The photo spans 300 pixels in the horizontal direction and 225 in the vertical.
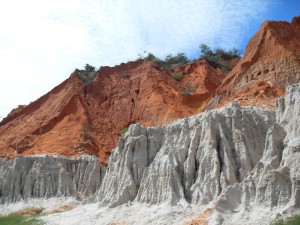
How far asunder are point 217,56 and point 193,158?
47.8m

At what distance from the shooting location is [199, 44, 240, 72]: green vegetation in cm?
6688

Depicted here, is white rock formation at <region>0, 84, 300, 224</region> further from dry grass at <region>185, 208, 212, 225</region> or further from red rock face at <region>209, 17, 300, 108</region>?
red rock face at <region>209, 17, 300, 108</region>

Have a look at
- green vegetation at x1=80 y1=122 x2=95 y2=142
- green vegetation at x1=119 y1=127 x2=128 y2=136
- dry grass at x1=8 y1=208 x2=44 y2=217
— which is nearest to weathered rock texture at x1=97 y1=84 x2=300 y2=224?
dry grass at x1=8 y1=208 x2=44 y2=217

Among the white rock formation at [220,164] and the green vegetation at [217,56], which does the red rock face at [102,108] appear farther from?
the white rock formation at [220,164]

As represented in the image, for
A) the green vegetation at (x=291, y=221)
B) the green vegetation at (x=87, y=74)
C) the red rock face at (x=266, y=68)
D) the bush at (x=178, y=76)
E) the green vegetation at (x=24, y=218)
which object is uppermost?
the green vegetation at (x=87, y=74)

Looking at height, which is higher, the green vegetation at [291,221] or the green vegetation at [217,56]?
the green vegetation at [217,56]

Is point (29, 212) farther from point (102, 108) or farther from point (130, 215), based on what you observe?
point (102, 108)

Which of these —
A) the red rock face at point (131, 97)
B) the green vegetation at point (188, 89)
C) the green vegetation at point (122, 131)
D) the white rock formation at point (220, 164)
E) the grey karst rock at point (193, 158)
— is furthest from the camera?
the green vegetation at point (188, 89)

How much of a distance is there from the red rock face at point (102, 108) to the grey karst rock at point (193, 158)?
20578 millimetres

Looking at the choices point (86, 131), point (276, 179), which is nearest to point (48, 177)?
point (86, 131)

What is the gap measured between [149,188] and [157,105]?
29.4m

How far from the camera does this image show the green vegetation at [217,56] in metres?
66.9

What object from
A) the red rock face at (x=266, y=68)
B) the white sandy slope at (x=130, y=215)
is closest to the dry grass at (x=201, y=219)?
the white sandy slope at (x=130, y=215)

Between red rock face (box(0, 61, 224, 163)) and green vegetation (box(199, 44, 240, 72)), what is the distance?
3.72m
